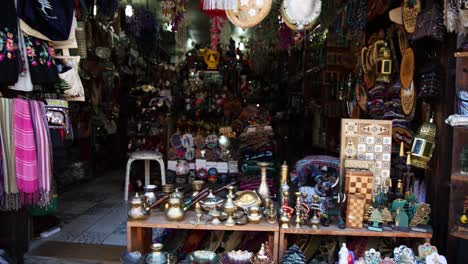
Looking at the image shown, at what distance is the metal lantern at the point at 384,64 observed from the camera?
366 centimetres

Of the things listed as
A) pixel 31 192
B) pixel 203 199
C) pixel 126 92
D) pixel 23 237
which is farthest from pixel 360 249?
pixel 126 92

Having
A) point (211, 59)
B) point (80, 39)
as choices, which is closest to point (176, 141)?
point (211, 59)

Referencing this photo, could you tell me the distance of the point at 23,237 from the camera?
317cm

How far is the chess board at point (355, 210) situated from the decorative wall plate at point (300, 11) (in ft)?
5.50

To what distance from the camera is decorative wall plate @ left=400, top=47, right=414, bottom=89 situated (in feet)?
9.82

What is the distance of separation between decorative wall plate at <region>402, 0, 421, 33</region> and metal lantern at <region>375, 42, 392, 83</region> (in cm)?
68

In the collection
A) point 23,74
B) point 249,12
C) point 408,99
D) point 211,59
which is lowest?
point 408,99

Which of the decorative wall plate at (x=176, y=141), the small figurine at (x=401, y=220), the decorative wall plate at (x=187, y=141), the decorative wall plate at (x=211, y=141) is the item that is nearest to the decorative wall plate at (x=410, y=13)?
the small figurine at (x=401, y=220)

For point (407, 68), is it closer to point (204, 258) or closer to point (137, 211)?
point (204, 258)

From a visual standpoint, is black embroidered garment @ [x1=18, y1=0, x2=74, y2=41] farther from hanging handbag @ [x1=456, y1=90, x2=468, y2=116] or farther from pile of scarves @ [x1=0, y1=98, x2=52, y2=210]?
hanging handbag @ [x1=456, y1=90, x2=468, y2=116]

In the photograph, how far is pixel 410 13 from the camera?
2902 millimetres

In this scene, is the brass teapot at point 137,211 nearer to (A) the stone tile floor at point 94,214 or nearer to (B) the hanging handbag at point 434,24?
(A) the stone tile floor at point 94,214

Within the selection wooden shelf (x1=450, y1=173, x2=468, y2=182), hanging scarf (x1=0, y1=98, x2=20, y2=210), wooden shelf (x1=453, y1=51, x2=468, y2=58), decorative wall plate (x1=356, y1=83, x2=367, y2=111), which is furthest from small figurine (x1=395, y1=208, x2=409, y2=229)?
hanging scarf (x1=0, y1=98, x2=20, y2=210)

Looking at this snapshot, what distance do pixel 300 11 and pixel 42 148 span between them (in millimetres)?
2295
